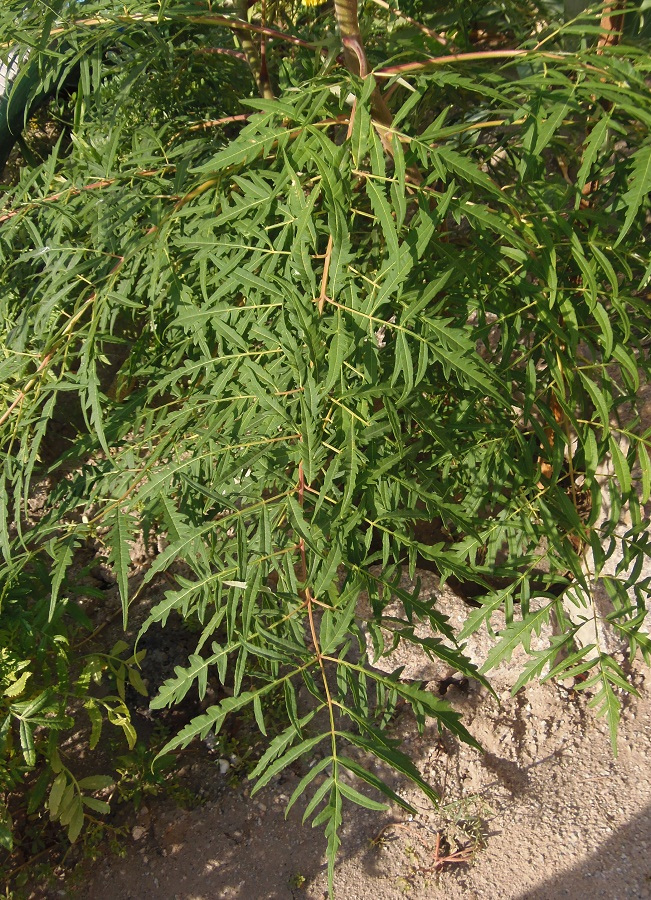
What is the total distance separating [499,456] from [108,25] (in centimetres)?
72

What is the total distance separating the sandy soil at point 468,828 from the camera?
142 centimetres

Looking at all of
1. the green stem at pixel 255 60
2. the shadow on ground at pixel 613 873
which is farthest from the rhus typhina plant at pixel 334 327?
the shadow on ground at pixel 613 873

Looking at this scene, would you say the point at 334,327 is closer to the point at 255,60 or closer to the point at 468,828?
the point at 255,60

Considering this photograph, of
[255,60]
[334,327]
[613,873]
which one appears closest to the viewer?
[334,327]

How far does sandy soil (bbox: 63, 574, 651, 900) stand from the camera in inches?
55.8

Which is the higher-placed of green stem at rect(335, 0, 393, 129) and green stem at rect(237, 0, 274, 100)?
green stem at rect(335, 0, 393, 129)

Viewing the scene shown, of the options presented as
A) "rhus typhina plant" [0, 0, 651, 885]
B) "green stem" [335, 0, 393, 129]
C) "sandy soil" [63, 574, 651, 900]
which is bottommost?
"sandy soil" [63, 574, 651, 900]

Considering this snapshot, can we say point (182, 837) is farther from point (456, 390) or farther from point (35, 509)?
point (456, 390)

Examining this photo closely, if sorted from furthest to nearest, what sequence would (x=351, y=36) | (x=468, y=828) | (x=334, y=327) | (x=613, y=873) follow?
(x=468, y=828) → (x=613, y=873) → (x=351, y=36) → (x=334, y=327)

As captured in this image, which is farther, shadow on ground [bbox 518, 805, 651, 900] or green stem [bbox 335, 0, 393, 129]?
shadow on ground [bbox 518, 805, 651, 900]

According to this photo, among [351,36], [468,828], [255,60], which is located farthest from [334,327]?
[468,828]

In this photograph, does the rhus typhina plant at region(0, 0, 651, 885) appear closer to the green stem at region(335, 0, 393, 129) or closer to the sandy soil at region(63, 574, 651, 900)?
the green stem at region(335, 0, 393, 129)

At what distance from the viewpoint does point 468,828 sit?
1.49 metres

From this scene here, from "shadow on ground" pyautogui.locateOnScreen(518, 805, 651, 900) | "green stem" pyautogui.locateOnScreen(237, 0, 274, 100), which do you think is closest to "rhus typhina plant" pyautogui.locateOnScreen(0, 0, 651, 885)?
"green stem" pyautogui.locateOnScreen(237, 0, 274, 100)
